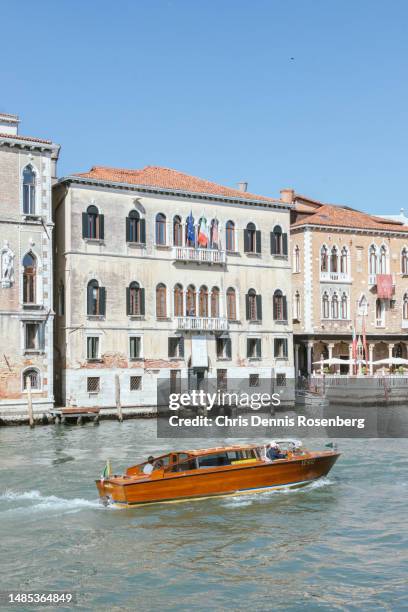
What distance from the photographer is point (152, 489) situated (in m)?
18.6

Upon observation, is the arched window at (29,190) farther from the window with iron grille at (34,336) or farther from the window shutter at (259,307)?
the window shutter at (259,307)

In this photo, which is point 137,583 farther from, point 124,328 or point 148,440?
point 124,328

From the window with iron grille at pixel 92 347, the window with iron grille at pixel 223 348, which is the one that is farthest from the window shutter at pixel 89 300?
the window with iron grille at pixel 223 348

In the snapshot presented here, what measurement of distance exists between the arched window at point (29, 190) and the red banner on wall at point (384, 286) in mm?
20057

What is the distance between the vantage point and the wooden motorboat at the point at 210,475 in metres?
18.5

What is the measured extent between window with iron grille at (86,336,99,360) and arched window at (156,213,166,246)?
16.6ft

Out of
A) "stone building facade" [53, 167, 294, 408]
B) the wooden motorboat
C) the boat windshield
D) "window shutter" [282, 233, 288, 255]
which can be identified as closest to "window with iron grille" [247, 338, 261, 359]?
"stone building facade" [53, 167, 294, 408]

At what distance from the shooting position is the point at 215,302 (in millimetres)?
40125

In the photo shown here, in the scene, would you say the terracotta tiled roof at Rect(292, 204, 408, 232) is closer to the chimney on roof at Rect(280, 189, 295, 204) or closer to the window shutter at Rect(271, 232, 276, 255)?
the chimney on roof at Rect(280, 189, 295, 204)

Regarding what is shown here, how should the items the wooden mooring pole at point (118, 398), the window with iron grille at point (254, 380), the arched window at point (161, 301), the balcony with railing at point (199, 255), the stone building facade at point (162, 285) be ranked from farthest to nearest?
1. the window with iron grille at point (254, 380)
2. the balcony with railing at point (199, 255)
3. the arched window at point (161, 301)
4. the stone building facade at point (162, 285)
5. the wooden mooring pole at point (118, 398)

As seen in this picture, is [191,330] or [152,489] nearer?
[152,489]

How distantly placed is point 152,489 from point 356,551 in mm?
5174

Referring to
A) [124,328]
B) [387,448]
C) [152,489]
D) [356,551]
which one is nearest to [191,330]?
[124,328]

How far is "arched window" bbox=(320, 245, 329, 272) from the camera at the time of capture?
151 feet
